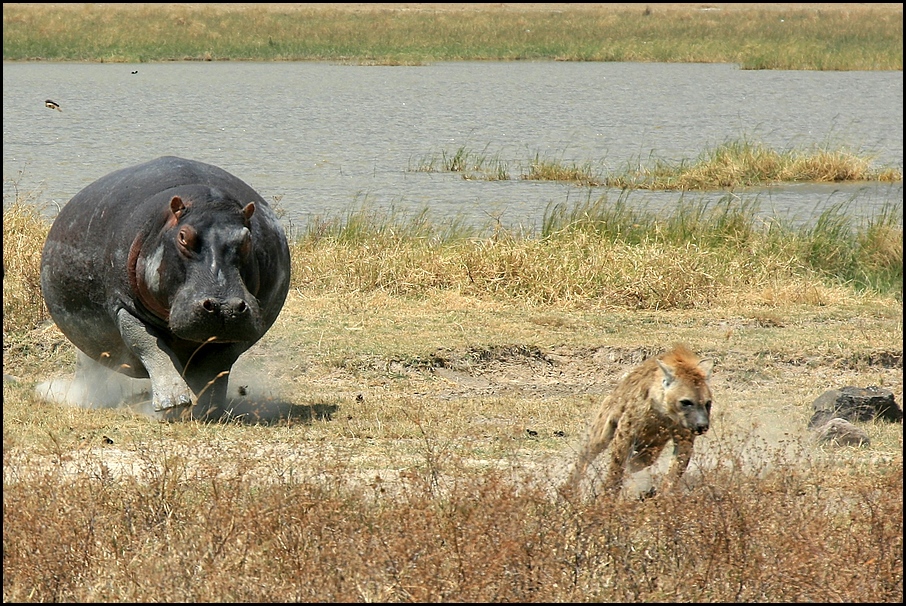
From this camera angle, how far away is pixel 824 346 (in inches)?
411

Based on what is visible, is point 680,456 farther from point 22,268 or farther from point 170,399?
point 22,268

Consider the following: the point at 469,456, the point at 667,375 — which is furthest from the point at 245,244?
the point at 667,375

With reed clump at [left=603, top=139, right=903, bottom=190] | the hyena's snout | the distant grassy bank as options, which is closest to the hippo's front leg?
the hyena's snout

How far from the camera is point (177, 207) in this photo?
740cm

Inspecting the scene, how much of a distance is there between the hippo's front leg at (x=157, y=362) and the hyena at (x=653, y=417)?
2571 millimetres

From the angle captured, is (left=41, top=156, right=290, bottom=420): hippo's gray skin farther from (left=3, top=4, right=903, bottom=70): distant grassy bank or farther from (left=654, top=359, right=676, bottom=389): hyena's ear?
(left=3, top=4, right=903, bottom=70): distant grassy bank

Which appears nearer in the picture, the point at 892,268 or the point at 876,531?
the point at 876,531

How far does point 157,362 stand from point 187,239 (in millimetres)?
893

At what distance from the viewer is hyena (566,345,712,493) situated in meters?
5.94

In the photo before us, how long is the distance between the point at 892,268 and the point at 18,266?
9.03 meters

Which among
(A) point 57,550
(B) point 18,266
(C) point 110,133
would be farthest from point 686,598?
(C) point 110,133

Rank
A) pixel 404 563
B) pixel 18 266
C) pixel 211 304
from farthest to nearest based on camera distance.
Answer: pixel 18 266 → pixel 211 304 → pixel 404 563

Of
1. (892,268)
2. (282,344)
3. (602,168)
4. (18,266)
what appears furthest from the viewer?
(602,168)

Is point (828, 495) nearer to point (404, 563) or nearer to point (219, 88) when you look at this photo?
point (404, 563)
